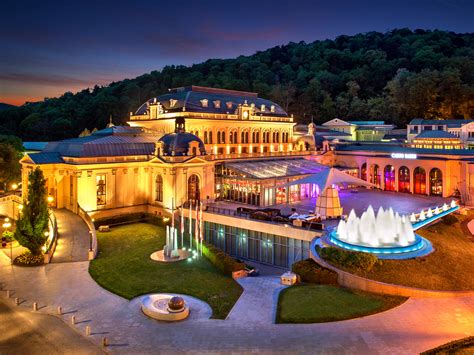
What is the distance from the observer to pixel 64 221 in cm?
4134

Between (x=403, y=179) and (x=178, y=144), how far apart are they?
34169 mm

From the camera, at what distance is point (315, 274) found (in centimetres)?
2781

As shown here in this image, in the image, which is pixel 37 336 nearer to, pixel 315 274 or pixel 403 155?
pixel 315 274

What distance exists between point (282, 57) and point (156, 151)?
388 feet

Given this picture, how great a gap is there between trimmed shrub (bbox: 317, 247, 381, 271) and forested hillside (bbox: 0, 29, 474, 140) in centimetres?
7972

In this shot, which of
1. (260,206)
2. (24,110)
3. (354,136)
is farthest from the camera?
(24,110)

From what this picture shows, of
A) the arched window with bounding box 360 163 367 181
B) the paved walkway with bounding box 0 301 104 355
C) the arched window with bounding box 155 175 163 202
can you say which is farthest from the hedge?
the arched window with bounding box 360 163 367 181

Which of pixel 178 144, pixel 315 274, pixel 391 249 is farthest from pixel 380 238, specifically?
pixel 178 144

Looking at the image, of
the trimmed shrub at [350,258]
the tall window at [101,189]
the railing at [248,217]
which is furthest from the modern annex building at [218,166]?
the trimmed shrub at [350,258]

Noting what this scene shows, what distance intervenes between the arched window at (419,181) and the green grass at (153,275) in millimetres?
37235

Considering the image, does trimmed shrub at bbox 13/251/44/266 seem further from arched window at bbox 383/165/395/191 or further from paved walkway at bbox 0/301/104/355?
arched window at bbox 383/165/395/191

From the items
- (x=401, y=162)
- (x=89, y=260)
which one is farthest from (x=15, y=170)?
(x=401, y=162)

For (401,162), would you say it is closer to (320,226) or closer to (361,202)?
(361,202)

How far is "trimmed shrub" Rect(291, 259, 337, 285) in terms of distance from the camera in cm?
2741
